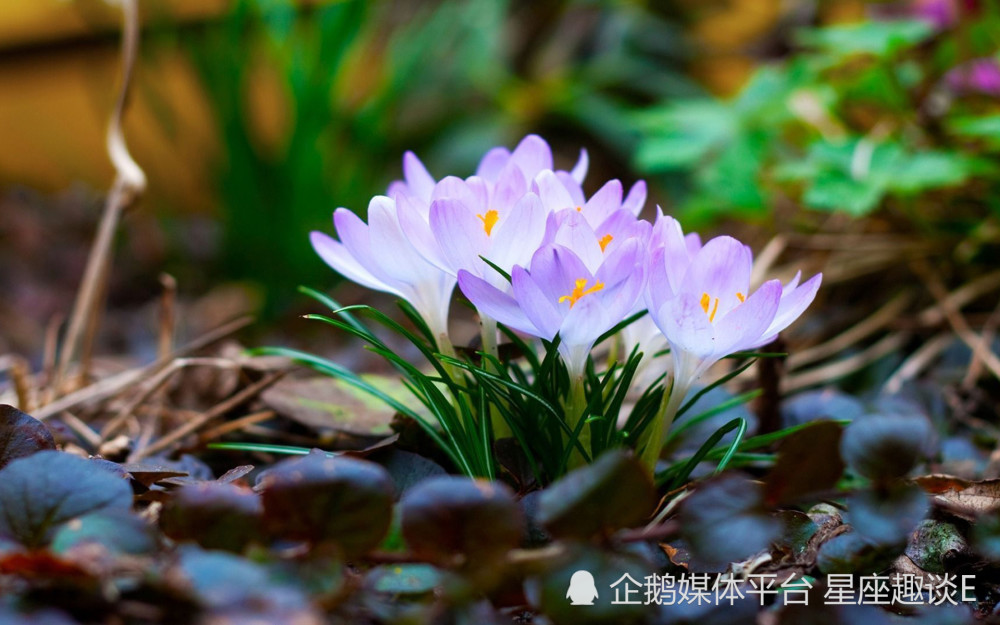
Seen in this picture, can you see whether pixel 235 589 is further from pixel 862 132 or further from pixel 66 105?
pixel 66 105

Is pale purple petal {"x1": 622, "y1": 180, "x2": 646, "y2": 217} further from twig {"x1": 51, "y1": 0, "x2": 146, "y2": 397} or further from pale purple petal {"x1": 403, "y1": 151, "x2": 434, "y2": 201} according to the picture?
twig {"x1": 51, "y1": 0, "x2": 146, "y2": 397}

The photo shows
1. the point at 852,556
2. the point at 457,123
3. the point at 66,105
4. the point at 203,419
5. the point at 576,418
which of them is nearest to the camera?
the point at 852,556

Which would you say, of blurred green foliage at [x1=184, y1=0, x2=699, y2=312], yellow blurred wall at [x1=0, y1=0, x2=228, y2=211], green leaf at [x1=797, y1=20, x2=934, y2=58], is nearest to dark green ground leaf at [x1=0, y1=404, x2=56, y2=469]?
green leaf at [x1=797, y1=20, x2=934, y2=58]

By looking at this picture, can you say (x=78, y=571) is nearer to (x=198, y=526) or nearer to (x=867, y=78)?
(x=198, y=526)

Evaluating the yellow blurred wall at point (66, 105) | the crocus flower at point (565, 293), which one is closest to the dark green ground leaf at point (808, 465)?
the crocus flower at point (565, 293)

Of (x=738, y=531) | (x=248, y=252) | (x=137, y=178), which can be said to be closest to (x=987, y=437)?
(x=738, y=531)

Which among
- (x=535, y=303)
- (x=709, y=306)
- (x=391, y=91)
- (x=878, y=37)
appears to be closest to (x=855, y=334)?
(x=878, y=37)
